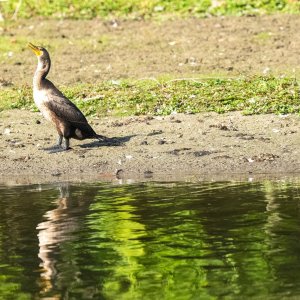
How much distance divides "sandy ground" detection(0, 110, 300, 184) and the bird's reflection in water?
1914 mm

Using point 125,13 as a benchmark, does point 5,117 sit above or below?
below

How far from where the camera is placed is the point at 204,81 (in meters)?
16.9

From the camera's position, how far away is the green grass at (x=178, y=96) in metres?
15.4

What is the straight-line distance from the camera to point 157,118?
49.6 ft

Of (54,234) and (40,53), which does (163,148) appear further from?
(54,234)

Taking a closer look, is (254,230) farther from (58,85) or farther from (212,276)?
(58,85)

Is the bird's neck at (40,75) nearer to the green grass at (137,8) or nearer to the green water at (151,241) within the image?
the green water at (151,241)

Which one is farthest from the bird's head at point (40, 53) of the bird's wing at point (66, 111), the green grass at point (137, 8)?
the green grass at point (137, 8)

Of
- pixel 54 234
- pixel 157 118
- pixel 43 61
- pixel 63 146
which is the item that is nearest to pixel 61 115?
pixel 63 146

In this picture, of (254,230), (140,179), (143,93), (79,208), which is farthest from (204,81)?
(254,230)

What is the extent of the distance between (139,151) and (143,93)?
2.87m

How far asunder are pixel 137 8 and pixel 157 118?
7.88 metres

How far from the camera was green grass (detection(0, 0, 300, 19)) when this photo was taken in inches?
864

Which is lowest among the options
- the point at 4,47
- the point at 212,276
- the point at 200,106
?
the point at 212,276
